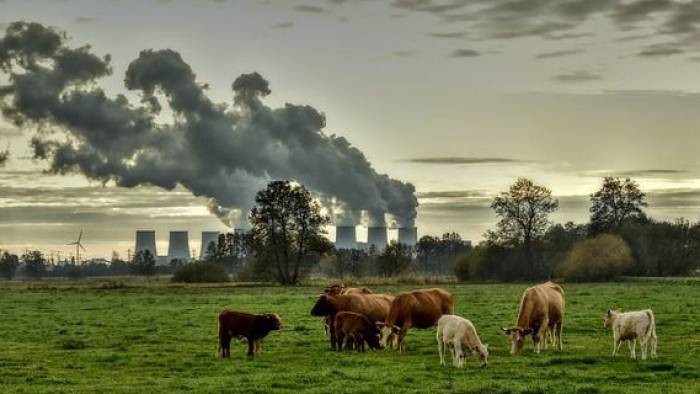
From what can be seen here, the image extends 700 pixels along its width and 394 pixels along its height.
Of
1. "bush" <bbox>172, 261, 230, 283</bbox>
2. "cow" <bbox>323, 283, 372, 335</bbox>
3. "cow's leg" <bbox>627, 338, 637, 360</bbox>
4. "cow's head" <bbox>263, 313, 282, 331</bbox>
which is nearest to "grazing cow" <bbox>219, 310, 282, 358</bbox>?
"cow's head" <bbox>263, 313, 282, 331</bbox>

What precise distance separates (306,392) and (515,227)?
84138 mm

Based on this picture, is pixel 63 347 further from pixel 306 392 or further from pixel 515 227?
pixel 515 227

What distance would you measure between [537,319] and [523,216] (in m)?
75.2

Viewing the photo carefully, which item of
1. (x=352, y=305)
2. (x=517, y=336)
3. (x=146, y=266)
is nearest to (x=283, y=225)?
(x=146, y=266)

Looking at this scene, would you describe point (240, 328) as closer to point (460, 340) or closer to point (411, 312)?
point (411, 312)

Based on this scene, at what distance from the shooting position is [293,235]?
94062mm

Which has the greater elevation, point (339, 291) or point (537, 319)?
point (339, 291)

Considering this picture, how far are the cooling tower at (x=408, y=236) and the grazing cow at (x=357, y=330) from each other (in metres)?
140

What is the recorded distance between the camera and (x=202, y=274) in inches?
3900

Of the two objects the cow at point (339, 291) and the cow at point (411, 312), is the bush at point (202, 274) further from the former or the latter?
the cow at point (411, 312)

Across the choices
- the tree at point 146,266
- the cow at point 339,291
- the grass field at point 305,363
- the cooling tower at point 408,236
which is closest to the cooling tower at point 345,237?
the cooling tower at point 408,236

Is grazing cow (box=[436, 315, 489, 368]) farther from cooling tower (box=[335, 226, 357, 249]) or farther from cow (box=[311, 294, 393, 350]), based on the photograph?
cooling tower (box=[335, 226, 357, 249])

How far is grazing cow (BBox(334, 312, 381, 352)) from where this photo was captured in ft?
88.0

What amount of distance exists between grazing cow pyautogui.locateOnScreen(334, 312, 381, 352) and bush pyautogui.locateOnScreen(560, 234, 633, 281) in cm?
7005
